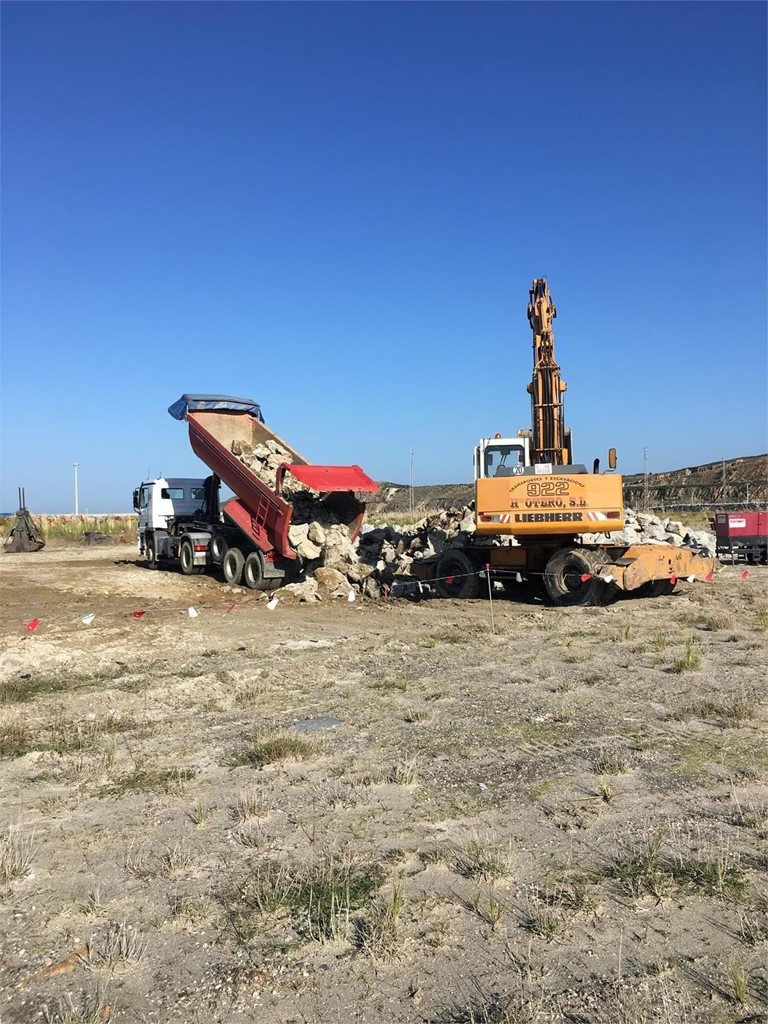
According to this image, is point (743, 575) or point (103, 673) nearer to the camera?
point (103, 673)

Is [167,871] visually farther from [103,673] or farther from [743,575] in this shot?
[743,575]

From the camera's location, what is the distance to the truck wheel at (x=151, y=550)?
22297 millimetres

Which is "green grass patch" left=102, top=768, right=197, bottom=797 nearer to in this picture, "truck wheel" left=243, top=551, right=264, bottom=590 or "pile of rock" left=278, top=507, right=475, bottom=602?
"pile of rock" left=278, top=507, right=475, bottom=602

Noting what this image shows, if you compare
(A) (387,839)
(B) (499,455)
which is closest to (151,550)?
(B) (499,455)

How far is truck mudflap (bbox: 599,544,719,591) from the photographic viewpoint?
1337 cm

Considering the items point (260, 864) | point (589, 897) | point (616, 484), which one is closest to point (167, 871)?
point (260, 864)

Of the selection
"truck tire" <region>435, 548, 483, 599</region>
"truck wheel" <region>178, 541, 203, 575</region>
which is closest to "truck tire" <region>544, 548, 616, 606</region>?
"truck tire" <region>435, 548, 483, 599</region>

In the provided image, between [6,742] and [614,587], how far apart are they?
409 inches

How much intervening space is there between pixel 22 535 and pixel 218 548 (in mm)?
18691

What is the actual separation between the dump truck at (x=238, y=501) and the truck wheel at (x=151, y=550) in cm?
5

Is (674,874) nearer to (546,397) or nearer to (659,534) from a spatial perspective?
(546,397)

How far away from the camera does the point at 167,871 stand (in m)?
4.19

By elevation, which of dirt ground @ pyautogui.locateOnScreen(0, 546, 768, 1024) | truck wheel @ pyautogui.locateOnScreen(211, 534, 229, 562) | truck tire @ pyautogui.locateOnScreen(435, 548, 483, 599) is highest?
truck wheel @ pyautogui.locateOnScreen(211, 534, 229, 562)

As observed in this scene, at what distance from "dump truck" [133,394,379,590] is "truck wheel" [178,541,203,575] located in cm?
3
